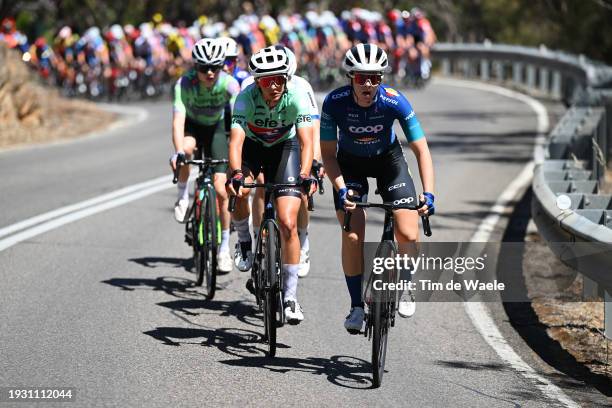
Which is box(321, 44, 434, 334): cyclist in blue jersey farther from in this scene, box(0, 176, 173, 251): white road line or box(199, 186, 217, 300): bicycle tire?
box(0, 176, 173, 251): white road line

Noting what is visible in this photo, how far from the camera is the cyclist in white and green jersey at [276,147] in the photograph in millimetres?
8531

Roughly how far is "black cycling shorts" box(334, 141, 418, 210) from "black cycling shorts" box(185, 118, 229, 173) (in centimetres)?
303

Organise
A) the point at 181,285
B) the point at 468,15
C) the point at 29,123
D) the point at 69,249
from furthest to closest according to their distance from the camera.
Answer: the point at 468,15, the point at 29,123, the point at 69,249, the point at 181,285

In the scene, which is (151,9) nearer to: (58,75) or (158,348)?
(58,75)

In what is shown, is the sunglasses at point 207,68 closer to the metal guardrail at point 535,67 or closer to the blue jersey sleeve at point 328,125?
the blue jersey sleeve at point 328,125

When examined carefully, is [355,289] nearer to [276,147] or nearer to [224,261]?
[276,147]

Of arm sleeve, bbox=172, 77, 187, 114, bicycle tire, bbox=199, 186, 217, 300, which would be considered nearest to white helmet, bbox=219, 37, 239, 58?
arm sleeve, bbox=172, 77, 187, 114

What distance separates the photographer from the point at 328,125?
8289 millimetres

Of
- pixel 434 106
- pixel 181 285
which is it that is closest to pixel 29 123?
pixel 434 106

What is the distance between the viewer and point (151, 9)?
57406 mm

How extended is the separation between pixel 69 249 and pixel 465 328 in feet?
15.1

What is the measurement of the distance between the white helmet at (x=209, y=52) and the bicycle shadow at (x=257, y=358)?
260 cm

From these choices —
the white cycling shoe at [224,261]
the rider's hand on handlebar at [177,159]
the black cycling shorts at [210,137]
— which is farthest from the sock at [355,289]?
the black cycling shorts at [210,137]

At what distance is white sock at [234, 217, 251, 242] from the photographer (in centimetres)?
952
